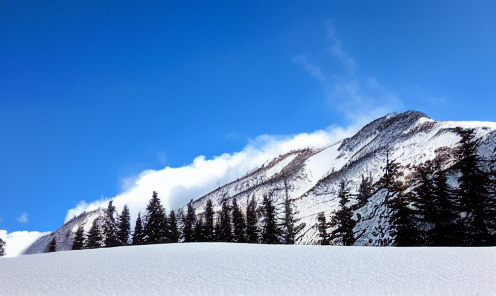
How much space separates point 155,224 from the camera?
46.2m

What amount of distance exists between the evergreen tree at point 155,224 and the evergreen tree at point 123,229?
6.15 metres

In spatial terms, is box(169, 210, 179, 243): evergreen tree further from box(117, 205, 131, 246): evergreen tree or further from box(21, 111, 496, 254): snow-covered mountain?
box(21, 111, 496, 254): snow-covered mountain

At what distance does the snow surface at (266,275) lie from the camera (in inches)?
242

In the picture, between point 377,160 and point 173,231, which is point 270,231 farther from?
point 377,160

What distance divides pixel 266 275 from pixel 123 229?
161 ft

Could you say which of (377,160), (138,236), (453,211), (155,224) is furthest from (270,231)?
(377,160)

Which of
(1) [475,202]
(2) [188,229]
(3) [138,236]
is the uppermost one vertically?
(2) [188,229]

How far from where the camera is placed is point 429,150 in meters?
90.5

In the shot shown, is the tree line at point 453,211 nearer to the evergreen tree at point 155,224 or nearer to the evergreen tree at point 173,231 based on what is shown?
the evergreen tree at point 155,224

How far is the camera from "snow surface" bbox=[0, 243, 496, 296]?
6.15 meters

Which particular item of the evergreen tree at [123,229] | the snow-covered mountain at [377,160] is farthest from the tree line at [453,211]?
the evergreen tree at [123,229]

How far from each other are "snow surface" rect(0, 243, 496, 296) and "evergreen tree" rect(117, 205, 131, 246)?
44263 millimetres

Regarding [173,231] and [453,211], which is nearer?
[453,211]

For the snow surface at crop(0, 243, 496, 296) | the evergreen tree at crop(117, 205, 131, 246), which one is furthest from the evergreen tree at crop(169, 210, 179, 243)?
the snow surface at crop(0, 243, 496, 296)
